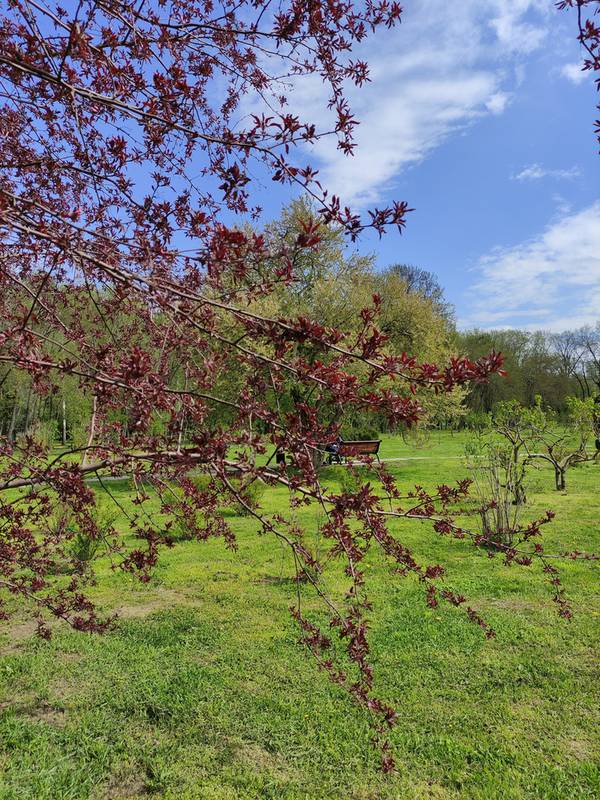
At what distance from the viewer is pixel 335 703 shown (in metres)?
4.02

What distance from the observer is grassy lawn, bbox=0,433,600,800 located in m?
3.22

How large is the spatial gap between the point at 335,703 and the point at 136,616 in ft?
8.88

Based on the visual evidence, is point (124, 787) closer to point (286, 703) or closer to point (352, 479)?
point (286, 703)

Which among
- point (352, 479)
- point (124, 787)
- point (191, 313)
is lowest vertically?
point (124, 787)

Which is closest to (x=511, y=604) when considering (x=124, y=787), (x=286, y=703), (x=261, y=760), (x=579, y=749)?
(x=579, y=749)

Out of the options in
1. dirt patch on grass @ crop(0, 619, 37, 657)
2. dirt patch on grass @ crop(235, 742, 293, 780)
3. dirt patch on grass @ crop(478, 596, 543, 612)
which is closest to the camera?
dirt patch on grass @ crop(235, 742, 293, 780)

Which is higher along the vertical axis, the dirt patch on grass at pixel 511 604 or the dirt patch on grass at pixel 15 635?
the dirt patch on grass at pixel 511 604

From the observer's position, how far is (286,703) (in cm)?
398

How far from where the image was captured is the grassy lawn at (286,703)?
3219 millimetres

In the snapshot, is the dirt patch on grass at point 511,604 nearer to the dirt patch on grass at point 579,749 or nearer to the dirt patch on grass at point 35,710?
the dirt patch on grass at point 579,749

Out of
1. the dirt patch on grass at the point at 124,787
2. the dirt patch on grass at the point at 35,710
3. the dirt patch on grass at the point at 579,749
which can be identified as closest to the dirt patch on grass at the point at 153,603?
the dirt patch on grass at the point at 35,710

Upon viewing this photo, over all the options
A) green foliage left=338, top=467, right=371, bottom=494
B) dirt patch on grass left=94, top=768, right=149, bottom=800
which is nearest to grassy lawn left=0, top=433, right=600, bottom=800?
dirt patch on grass left=94, top=768, right=149, bottom=800

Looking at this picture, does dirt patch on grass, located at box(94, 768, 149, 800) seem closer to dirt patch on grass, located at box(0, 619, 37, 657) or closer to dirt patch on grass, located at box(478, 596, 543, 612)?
dirt patch on grass, located at box(0, 619, 37, 657)

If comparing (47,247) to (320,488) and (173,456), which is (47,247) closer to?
(173,456)
